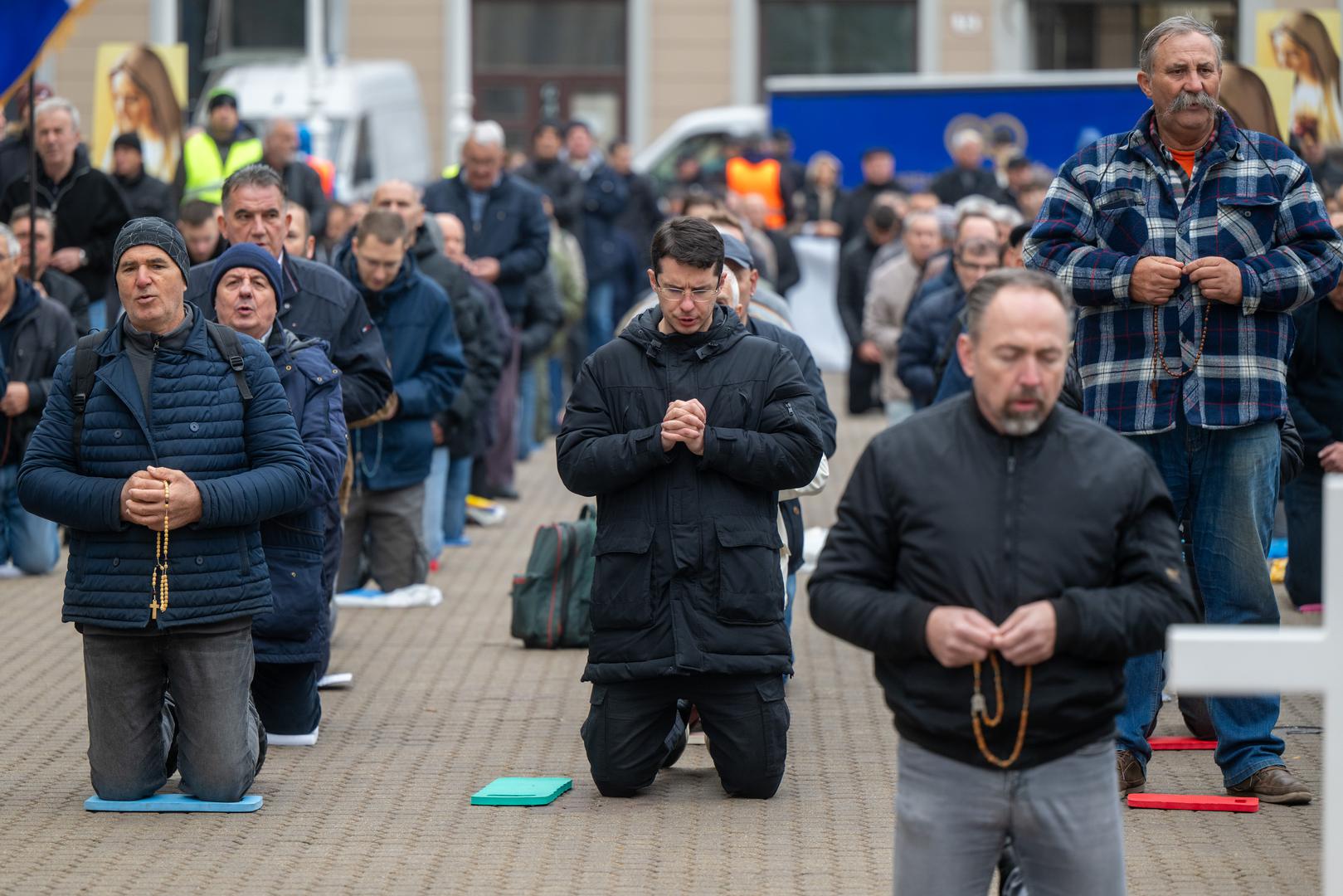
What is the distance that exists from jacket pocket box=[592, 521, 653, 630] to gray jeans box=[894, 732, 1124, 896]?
2.36 metres

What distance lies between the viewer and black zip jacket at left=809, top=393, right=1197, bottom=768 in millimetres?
4344

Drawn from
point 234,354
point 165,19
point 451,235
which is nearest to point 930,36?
point 165,19

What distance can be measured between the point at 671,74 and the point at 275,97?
34.3 feet

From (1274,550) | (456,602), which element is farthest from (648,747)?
(1274,550)

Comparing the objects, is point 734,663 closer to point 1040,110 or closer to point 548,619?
point 548,619

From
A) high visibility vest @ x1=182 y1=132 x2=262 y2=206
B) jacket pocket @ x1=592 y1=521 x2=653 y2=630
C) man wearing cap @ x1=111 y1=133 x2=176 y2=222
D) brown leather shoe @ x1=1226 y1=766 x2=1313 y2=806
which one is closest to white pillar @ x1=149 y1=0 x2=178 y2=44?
high visibility vest @ x1=182 y1=132 x2=262 y2=206

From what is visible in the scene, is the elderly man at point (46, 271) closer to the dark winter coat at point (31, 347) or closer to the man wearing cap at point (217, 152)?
the dark winter coat at point (31, 347)

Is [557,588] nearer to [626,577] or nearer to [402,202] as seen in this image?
[402,202]

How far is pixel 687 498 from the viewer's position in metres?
6.70

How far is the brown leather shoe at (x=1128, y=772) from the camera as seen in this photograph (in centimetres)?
671

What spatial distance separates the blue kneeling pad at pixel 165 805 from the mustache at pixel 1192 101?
3.64 m

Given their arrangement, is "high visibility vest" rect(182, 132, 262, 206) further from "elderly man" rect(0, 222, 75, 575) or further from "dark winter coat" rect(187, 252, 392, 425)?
"dark winter coat" rect(187, 252, 392, 425)

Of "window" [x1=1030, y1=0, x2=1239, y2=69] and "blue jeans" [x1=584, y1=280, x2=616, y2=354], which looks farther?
"window" [x1=1030, y1=0, x2=1239, y2=69]

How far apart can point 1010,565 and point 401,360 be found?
586 cm
